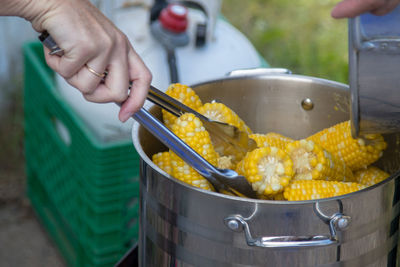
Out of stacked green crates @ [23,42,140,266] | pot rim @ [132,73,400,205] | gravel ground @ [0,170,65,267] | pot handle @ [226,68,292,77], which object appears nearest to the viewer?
pot rim @ [132,73,400,205]

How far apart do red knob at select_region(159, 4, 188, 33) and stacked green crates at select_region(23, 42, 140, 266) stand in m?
0.34

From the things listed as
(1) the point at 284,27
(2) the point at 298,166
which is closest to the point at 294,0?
(1) the point at 284,27

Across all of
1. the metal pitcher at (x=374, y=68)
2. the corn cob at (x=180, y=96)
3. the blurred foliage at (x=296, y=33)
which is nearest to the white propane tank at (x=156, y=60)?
the corn cob at (x=180, y=96)

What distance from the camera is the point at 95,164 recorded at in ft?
4.89

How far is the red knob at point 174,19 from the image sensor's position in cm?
152

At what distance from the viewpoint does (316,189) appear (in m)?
0.87

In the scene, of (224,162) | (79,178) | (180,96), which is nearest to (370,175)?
(224,162)

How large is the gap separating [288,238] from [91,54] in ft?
1.28

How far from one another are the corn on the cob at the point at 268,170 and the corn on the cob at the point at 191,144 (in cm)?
7

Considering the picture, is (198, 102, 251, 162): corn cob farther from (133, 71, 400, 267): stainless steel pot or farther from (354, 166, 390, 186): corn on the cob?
(354, 166, 390, 186): corn on the cob

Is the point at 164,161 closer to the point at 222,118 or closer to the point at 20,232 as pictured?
the point at 222,118

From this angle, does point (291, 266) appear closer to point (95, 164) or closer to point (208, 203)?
point (208, 203)

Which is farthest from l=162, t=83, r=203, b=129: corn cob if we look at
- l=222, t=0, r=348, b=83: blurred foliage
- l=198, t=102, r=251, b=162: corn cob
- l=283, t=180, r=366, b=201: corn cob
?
l=222, t=0, r=348, b=83: blurred foliage

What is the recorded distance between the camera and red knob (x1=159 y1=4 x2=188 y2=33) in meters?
1.52
